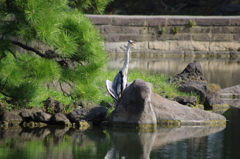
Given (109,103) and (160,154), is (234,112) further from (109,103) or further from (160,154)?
(160,154)

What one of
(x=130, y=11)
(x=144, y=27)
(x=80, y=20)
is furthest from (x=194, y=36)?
(x=80, y=20)

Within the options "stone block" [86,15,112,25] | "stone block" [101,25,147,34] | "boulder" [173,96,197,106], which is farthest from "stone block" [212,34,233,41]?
"boulder" [173,96,197,106]

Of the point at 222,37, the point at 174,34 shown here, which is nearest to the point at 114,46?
the point at 174,34

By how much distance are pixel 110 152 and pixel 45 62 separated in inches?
58.2

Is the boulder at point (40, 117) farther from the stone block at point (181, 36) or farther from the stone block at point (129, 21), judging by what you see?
the stone block at point (181, 36)

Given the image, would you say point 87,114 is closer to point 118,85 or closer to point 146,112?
point 118,85

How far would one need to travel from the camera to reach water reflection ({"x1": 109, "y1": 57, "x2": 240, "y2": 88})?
1451 cm

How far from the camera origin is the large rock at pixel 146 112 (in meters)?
8.41

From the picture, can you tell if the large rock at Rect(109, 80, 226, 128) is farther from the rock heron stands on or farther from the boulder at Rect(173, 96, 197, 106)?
the boulder at Rect(173, 96, 197, 106)

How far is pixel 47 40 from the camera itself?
7.12m

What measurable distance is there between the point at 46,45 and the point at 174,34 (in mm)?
11833

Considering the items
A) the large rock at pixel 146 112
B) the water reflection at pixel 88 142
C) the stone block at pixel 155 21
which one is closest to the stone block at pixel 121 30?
the stone block at pixel 155 21

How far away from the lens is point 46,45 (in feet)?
26.2

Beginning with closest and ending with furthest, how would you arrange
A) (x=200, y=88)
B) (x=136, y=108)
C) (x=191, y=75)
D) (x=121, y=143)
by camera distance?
1. (x=121, y=143)
2. (x=136, y=108)
3. (x=200, y=88)
4. (x=191, y=75)
